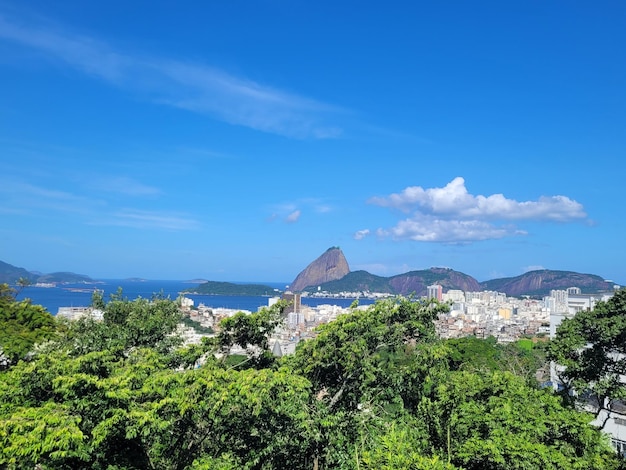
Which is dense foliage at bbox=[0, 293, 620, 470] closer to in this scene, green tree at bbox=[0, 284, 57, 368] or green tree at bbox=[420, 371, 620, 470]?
green tree at bbox=[420, 371, 620, 470]

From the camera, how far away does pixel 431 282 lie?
524 feet

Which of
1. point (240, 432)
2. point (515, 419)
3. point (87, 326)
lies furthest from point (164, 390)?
point (87, 326)

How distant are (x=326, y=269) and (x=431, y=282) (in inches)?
1659

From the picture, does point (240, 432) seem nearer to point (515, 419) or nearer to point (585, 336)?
point (515, 419)

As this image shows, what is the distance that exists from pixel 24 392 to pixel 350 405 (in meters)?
4.67

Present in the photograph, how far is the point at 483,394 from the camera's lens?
24.1 ft

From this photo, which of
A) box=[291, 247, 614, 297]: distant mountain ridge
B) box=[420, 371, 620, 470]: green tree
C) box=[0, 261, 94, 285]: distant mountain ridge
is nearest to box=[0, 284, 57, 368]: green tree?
box=[420, 371, 620, 470]: green tree

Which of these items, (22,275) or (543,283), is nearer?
(22,275)

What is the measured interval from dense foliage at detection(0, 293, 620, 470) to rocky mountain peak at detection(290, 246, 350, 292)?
170414mm

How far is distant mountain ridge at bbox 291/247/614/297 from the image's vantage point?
15481 centimetres

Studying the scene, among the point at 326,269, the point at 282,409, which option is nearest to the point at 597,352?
the point at 282,409

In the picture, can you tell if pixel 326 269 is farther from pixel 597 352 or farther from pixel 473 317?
pixel 597 352

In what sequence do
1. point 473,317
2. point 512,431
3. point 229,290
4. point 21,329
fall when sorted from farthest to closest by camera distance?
point 229,290
point 473,317
point 21,329
point 512,431

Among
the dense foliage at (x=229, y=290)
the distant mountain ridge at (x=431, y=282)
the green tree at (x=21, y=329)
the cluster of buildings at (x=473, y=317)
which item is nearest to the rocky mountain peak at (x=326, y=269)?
the distant mountain ridge at (x=431, y=282)
